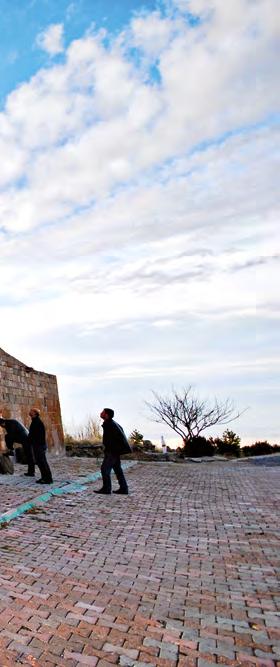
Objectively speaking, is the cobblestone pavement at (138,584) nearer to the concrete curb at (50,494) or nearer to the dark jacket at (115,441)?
the concrete curb at (50,494)

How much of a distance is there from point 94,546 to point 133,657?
2776 millimetres

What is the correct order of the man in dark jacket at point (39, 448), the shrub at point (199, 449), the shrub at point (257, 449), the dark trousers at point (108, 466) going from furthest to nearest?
1. the shrub at point (257, 449)
2. the shrub at point (199, 449)
3. the man in dark jacket at point (39, 448)
4. the dark trousers at point (108, 466)

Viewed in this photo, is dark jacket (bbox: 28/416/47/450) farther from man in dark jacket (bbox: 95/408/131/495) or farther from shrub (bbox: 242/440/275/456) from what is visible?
shrub (bbox: 242/440/275/456)

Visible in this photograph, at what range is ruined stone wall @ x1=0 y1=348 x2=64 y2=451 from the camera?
18.2 m

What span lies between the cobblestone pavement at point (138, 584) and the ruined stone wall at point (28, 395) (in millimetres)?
9595

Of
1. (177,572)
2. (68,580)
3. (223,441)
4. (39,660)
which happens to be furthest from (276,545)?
(223,441)

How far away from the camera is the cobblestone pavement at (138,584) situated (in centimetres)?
344

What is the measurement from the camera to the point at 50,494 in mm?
9109

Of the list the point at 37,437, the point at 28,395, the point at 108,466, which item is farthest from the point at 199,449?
the point at 108,466

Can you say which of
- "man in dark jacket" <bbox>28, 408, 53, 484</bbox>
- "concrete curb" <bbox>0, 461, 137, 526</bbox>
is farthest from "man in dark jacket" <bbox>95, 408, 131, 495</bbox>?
"man in dark jacket" <bbox>28, 408, 53, 484</bbox>

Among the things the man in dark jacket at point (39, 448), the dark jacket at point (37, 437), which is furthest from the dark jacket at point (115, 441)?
the dark jacket at point (37, 437)

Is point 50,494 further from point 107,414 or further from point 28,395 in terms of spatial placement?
point 28,395

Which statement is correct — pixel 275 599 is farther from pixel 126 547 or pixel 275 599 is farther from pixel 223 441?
pixel 223 441

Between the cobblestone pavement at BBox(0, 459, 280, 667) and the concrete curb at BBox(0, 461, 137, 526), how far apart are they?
0.13 m
